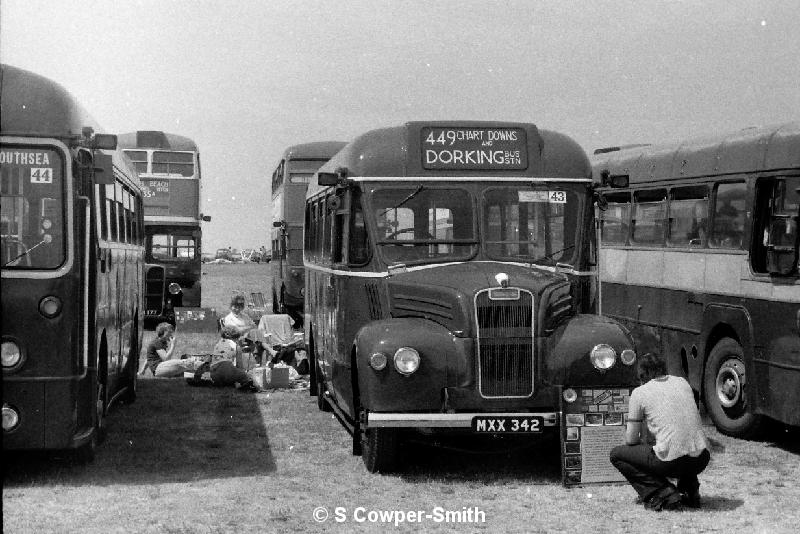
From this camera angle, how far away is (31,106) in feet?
30.6

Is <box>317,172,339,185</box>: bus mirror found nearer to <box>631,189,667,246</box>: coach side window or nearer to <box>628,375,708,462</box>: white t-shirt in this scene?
<box>628,375,708,462</box>: white t-shirt

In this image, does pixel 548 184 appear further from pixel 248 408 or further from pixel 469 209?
pixel 248 408

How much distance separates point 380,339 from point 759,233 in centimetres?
444

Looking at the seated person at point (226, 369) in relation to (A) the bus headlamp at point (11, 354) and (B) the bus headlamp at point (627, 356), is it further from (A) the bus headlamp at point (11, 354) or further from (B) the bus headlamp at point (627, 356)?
(B) the bus headlamp at point (627, 356)

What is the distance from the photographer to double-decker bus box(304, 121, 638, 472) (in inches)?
383

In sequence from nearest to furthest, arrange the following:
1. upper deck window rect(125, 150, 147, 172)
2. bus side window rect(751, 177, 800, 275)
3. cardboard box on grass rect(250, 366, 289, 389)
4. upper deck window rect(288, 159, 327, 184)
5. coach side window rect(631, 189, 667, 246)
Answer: bus side window rect(751, 177, 800, 275)
coach side window rect(631, 189, 667, 246)
cardboard box on grass rect(250, 366, 289, 389)
upper deck window rect(125, 150, 147, 172)
upper deck window rect(288, 159, 327, 184)

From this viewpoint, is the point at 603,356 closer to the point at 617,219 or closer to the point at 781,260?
the point at 781,260

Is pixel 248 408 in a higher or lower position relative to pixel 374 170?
lower

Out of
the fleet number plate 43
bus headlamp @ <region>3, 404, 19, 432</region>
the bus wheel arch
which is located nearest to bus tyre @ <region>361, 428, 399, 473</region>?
the bus wheel arch

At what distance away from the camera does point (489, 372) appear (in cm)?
980

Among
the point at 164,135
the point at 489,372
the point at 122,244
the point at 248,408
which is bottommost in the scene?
the point at 248,408

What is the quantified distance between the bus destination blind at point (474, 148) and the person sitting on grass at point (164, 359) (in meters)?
7.70

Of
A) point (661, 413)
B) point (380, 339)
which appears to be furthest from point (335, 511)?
point (661, 413)

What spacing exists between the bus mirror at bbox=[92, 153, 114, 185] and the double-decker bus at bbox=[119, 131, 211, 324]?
19.4 meters
